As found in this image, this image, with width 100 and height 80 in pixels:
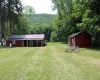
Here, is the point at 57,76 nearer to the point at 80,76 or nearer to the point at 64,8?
the point at 80,76

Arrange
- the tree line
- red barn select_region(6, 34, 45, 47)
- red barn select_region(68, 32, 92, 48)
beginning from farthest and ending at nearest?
red barn select_region(6, 34, 45, 47) → red barn select_region(68, 32, 92, 48) → the tree line

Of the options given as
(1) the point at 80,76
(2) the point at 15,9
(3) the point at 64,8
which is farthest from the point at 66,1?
(1) the point at 80,76

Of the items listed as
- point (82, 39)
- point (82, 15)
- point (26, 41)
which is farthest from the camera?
point (26, 41)

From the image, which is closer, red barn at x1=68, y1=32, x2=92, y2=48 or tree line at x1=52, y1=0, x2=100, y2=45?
tree line at x1=52, y1=0, x2=100, y2=45

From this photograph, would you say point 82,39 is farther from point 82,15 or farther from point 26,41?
point 26,41

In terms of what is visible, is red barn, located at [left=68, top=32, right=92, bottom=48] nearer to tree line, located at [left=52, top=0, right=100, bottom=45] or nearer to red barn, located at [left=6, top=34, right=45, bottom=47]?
tree line, located at [left=52, top=0, right=100, bottom=45]

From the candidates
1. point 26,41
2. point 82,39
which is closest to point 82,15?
point 82,39

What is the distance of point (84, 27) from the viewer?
1505 inches

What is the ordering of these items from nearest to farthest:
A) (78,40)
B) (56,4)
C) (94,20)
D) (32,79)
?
(32,79)
(94,20)
(78,40)
(56,4)

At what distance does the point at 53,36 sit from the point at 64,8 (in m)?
30.2

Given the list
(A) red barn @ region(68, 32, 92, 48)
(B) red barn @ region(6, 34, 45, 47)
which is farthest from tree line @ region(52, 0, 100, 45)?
(B) red barn @ region(6, 34, 45, 47)

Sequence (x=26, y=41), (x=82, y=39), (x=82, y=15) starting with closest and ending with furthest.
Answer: (x=82, y=15)
(x=82, y=39)
(x=26, y=41)

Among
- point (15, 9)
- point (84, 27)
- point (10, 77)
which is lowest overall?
point (10, 77)

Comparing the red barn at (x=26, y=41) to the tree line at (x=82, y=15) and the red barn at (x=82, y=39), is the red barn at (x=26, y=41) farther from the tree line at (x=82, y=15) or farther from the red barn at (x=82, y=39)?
the red barn at (x=82, y=39)
